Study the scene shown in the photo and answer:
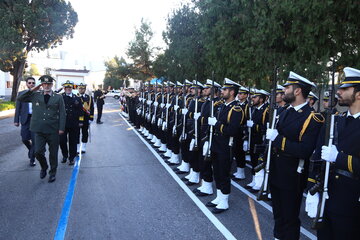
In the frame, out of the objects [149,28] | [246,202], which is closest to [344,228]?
[246,202]

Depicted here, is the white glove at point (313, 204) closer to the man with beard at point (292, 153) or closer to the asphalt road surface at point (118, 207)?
the man with beard at point (292, 153)

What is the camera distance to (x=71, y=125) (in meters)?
7.73

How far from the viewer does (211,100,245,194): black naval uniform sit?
4699 millimetres

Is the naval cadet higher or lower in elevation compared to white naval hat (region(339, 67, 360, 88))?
lower

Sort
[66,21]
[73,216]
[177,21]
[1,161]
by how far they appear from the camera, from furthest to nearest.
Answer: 1. [66,21]
2. [177,21]
3. [1,161]
4. [73,216]

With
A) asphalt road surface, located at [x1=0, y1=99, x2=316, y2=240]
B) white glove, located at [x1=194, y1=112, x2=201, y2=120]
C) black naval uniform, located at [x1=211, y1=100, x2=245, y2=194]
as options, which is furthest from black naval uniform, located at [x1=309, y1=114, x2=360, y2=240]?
white glove, located at [x1=194, y1=112, x2=201, y2=120]

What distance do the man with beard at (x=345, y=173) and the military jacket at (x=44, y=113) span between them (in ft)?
16.9

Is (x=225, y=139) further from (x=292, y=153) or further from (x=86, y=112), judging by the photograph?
(x=86, y=112)

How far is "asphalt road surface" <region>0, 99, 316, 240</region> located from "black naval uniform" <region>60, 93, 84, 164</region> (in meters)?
0.41

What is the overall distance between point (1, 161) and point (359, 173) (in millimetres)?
8083

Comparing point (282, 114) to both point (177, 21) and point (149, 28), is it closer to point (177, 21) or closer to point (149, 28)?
point (177, 21)

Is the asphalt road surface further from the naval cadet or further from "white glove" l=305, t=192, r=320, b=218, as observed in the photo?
"white glove" l=305, t=192, r=320, b=218

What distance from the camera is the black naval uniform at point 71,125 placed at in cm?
770

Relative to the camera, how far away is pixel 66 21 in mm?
27734
